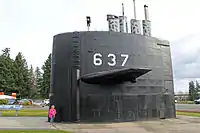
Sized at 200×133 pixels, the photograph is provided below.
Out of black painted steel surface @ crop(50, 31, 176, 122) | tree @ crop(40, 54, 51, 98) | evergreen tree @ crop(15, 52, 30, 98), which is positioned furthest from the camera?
tree @ crop(40, 54, 51, 98)

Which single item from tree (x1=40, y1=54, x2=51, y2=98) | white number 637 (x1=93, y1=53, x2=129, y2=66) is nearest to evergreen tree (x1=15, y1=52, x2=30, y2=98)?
tree (x1=40, y1=54, x2=51, y2=98)

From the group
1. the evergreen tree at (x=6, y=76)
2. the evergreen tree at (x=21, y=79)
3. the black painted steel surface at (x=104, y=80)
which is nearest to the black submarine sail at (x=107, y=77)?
the black painted steel surface at (x=104, y=80)

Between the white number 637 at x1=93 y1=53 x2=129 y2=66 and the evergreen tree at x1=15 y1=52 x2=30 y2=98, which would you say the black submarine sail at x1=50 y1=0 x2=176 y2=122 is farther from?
the evergreen tree at x1=15 y1=52 x2=30 y2=98

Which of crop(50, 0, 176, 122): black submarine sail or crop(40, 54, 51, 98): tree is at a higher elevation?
crop(40, 54, 51, 98): tree

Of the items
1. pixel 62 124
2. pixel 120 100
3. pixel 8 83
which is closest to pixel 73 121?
pixel 62 124

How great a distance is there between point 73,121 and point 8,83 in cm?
6257

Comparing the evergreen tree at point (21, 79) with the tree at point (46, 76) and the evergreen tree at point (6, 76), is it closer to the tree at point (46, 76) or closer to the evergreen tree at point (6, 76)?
the evergreen tree at point (6, 76)

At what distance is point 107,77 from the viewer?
13.9 meters

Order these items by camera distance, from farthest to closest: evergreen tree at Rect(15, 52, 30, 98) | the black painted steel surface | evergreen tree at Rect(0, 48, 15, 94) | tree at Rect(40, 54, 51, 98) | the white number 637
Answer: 1. tree at Rect(40, 54, 51, 98)
2. evergreen tree at Rect(15, 52, 30, 98)
3. evergreen tree at Rect(0, 48, 15, 94)
4. the white number 637
5. the black painted steel surface

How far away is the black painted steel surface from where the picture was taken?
47.6ft

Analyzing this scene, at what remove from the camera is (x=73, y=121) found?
1452 centimetres

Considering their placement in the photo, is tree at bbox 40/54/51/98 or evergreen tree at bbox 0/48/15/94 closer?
evergreen tree at bbox 0/48/15/94

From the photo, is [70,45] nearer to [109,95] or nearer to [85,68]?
[85,68]

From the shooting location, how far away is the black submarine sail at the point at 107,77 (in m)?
14.5
